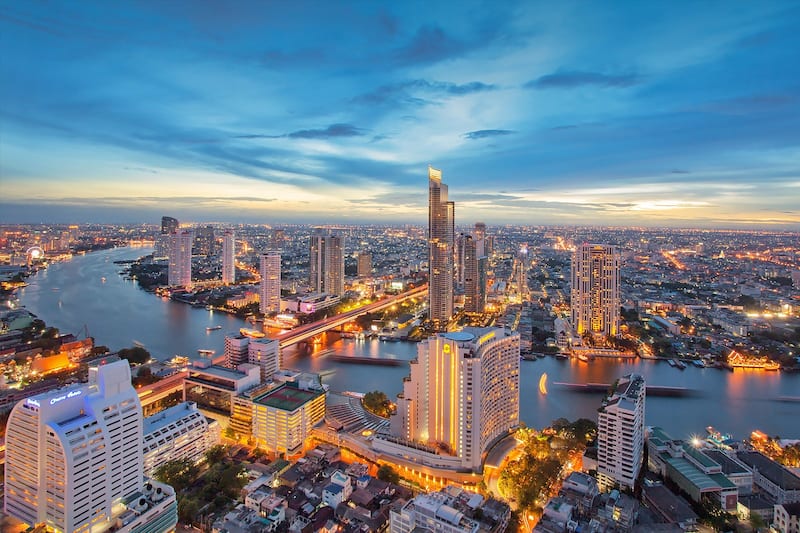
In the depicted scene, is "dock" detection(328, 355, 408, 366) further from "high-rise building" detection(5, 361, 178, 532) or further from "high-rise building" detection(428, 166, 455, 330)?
"high-rise building" detection(5, 361, 178, 532)

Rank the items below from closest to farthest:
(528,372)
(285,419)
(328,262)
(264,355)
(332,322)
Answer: (285,419) < (264,355) < (528,372) < (332,322) < (328,262)

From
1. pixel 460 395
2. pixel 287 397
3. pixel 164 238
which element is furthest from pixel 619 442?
pixel 164 238

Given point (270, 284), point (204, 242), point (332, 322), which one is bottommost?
point (332, 322)

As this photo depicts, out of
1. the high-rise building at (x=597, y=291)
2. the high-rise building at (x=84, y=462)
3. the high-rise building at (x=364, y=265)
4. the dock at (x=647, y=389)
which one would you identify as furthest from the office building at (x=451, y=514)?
the high-rise building at (x=364, y=265)

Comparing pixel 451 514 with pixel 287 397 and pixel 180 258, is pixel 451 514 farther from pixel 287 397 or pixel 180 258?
pixel 180 258

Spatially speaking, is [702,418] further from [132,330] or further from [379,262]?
[379,262]

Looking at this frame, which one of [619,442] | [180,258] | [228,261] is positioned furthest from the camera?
[228,261]

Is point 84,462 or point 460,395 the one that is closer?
point 84,462

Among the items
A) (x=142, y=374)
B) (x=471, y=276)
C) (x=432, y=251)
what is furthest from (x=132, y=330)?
(x=471, y=276)
